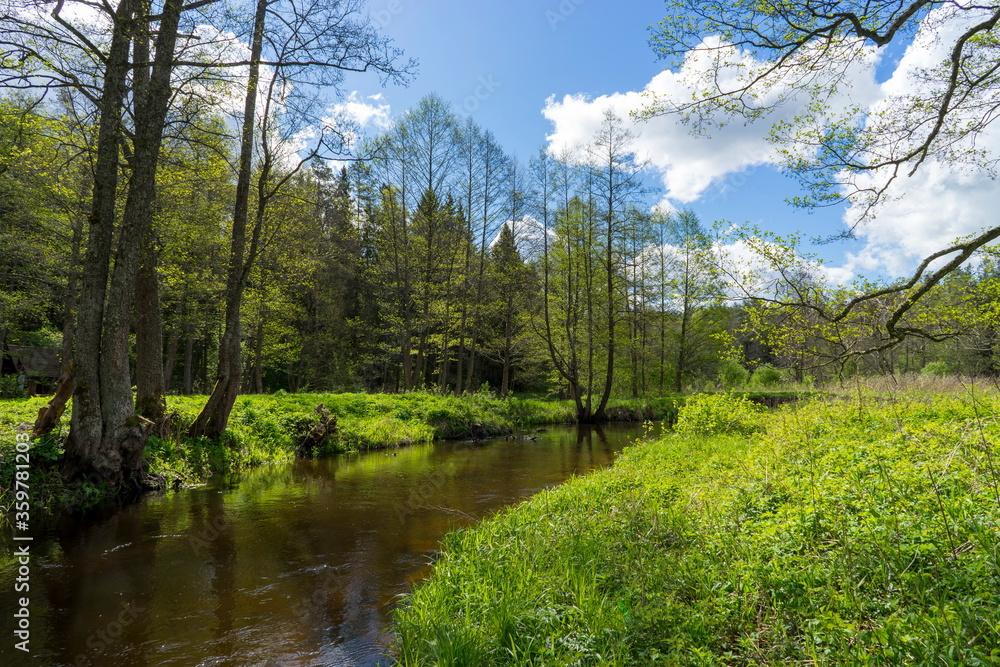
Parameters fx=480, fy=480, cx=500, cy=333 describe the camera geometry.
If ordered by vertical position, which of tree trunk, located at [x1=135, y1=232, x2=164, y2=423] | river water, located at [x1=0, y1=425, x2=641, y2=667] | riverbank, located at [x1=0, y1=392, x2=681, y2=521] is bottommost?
river water, located at [x1=0, y1=425, x2=641, y2=667]

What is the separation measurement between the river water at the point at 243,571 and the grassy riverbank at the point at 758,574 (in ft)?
2.50

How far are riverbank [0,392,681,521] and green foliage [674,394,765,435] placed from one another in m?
8.60

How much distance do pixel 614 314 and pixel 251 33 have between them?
19.2 meters

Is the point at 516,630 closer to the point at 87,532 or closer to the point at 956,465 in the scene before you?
the point at 956,465

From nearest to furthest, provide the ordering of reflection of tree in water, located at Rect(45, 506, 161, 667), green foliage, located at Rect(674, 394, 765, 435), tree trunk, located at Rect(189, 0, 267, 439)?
reflection of tree in water, located at Rect(45, 506, 161, 667) < tree trunk, located at Rect(189, 0, 267, 439) < green foliage, located at Rect(674, 394, 765, 435)

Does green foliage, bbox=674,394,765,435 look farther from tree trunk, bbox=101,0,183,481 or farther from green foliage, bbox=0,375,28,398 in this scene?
green foliage, bbox=0,375,28,398

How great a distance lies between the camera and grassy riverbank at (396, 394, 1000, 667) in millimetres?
2557

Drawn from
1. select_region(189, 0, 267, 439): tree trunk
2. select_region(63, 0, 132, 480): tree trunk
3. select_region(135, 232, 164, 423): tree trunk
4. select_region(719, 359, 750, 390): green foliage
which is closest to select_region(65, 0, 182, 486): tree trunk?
select_region(63, 0, 132, 480): tree trunk

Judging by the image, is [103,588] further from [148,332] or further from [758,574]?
[148,332]

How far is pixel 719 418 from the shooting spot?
11.3 meters

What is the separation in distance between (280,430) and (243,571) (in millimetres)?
7974

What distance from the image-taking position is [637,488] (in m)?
6.73

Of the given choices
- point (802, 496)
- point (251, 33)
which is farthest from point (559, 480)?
point (251, 33)

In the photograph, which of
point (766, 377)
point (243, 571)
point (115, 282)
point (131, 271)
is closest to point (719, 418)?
point (243, 571)
